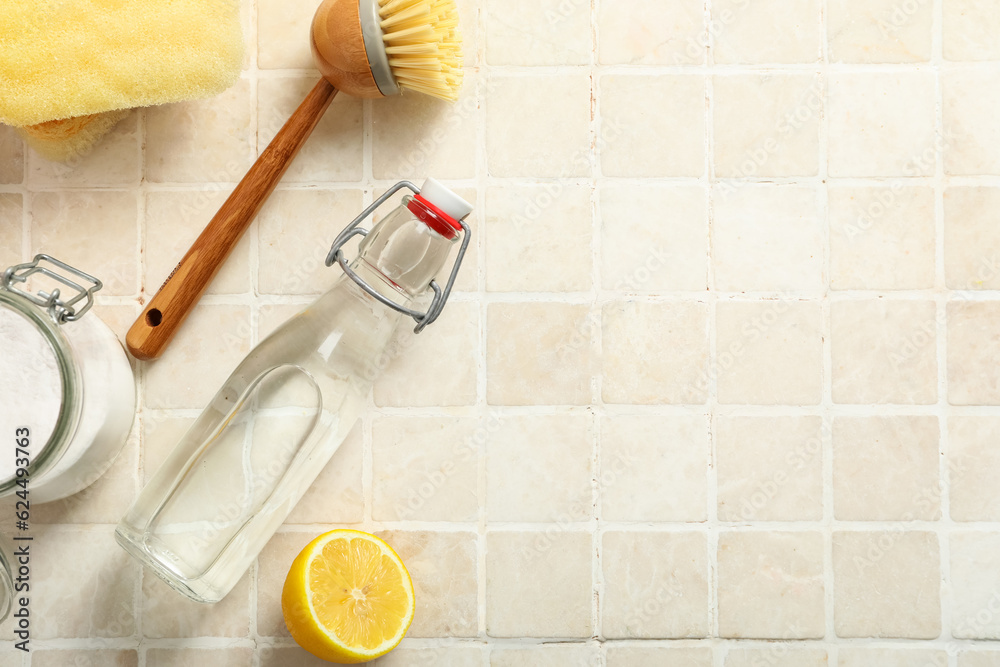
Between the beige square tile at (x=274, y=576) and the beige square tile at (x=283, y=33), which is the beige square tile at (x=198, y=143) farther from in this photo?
the beige square tile at (x=274, y=576)

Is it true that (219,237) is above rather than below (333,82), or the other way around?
below

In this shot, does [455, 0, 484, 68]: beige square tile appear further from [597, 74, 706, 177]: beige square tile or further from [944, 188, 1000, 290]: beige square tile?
[944, 188, 1000, 290]: beige square tile

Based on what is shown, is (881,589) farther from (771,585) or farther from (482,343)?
(482,343)

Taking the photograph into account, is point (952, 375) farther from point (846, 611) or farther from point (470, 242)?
point (470, 242)

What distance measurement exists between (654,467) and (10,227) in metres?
0.58

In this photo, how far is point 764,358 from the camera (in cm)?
60

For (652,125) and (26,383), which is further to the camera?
(652,125)

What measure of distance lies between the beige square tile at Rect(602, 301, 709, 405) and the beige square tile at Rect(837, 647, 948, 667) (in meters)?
0.25

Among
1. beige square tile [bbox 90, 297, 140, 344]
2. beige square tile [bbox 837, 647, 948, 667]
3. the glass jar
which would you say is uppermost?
beige square tile [bbox 90, 297, 140, 344]

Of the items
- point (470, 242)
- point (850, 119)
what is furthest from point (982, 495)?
point (470, 242)

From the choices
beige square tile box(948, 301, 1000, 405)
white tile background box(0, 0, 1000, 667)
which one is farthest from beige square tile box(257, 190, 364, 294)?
beige square tile box(948, 301, 1000, 405)

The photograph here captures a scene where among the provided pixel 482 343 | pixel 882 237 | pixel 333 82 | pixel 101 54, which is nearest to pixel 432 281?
pixel 482 343

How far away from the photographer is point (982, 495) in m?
0.60

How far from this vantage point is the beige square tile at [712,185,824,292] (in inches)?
23.5
